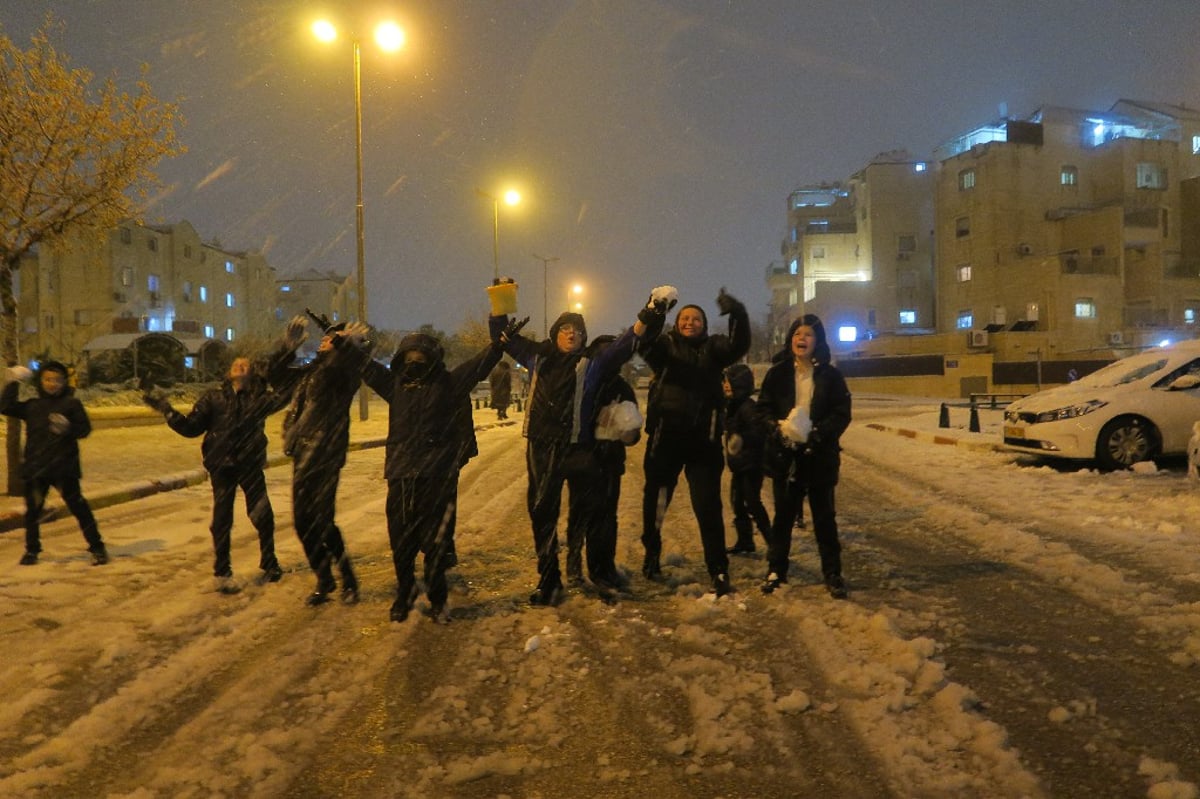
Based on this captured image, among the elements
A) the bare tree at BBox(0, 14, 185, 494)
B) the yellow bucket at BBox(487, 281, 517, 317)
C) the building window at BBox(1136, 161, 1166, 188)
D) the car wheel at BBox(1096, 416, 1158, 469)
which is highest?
the building window at BBox(1136, 161, 1166, 188)

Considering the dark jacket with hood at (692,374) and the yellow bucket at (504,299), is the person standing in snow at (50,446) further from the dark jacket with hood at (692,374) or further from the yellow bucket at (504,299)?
the dark jacket with hood at (692,374)

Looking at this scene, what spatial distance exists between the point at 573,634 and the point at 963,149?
62911 mm

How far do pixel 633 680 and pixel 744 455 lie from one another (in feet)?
8.17

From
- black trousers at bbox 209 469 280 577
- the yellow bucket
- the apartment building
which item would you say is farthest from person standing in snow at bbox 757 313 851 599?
the apartment building

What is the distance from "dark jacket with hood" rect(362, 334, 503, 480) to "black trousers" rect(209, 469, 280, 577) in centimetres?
151

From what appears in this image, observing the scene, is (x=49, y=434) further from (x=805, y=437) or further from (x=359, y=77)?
(x=359, y=77)

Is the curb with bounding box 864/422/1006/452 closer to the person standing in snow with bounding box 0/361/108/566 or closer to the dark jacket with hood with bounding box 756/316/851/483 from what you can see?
the dark jacket with hood with bounding box 756/316/851/483

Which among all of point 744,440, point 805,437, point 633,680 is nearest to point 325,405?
point 633,680

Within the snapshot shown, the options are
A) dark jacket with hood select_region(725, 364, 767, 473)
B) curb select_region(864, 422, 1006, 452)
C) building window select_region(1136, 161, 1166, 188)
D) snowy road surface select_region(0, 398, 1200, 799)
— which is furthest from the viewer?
building window select_region(1136, 161, 1166, 188)

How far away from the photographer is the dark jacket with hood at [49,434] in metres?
6.51

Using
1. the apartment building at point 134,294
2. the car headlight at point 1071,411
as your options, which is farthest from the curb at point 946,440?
the apartment building at point 134,294

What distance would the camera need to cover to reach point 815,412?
5230 mm

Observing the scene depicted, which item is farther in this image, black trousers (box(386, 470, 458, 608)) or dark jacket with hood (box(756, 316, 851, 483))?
dark jacket with hood (box(756, 316, 851, 483))

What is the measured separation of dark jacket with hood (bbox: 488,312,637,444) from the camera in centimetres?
518
